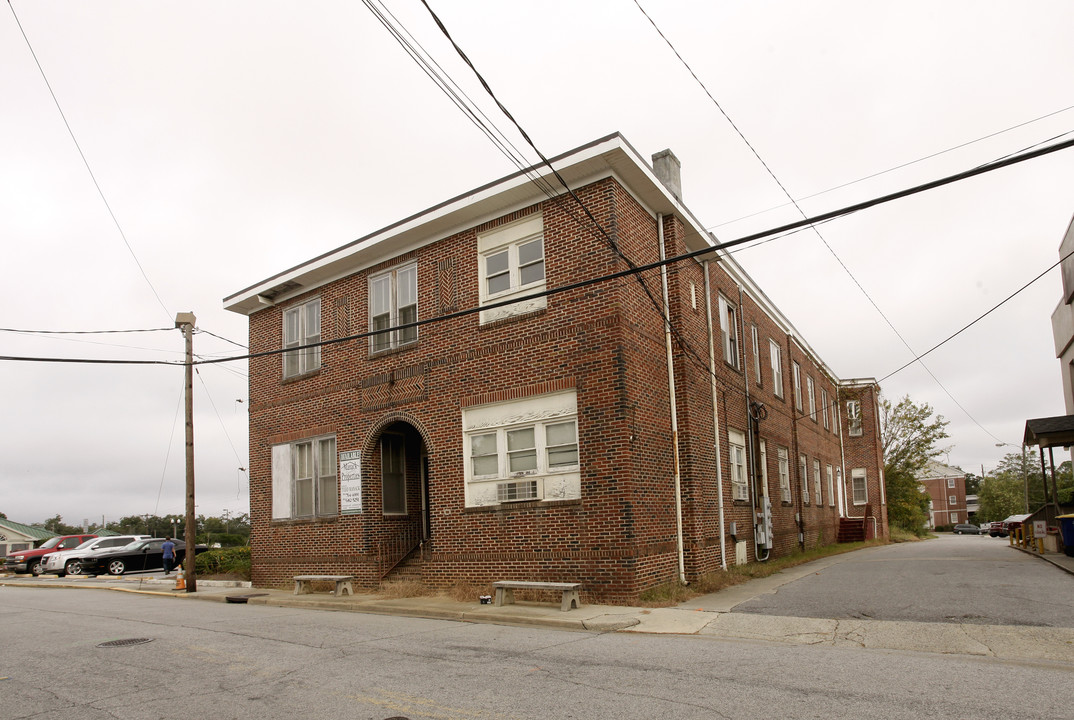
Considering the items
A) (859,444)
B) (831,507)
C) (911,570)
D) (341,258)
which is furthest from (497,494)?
(859,444)

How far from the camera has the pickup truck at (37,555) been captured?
31.2m

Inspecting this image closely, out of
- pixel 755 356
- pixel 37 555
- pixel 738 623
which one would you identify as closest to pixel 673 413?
pixel 738 623

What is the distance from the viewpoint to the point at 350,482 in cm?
1741

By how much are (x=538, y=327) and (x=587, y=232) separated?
1945mm

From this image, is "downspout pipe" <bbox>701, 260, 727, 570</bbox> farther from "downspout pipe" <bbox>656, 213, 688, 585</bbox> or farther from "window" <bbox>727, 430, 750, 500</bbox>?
"downspout pipe" <bbox>656, 213, 688, 585</bbox>

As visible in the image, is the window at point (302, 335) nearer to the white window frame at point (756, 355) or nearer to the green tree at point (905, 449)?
the white window frame at point (756, 355)

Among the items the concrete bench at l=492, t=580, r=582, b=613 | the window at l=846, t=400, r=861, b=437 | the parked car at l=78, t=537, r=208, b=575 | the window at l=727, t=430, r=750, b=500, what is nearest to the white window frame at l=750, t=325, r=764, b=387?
the window at l=727, t=430, r=750, b=500

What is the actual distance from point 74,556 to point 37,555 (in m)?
2.79

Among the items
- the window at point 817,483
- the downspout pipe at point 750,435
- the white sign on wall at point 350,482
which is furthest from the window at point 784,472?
the white sign on wall at point 350,482

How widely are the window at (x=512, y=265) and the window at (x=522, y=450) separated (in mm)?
1812

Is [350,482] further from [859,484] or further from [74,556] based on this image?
[859,484]

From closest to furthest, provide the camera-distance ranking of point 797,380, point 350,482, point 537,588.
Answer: point 537,588 → point 350,482 → point 797,380

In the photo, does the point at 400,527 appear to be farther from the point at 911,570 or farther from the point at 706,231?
the point at 911,570

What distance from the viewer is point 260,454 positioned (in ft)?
65.6
